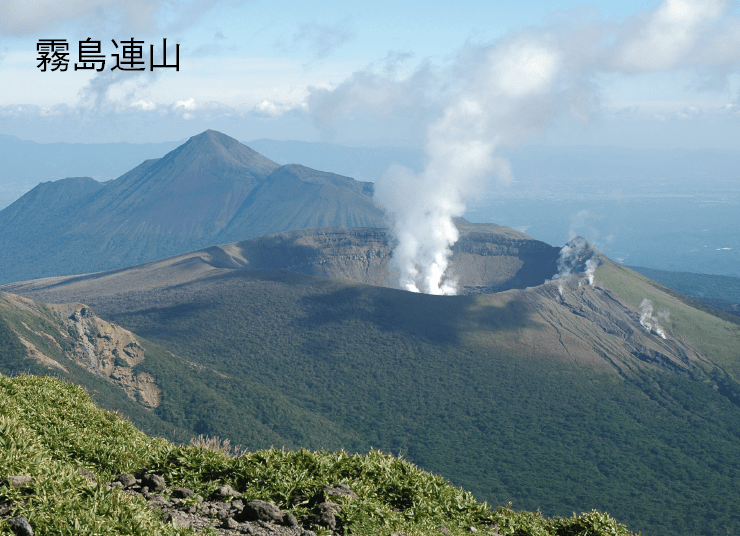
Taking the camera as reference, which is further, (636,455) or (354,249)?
(354,249)

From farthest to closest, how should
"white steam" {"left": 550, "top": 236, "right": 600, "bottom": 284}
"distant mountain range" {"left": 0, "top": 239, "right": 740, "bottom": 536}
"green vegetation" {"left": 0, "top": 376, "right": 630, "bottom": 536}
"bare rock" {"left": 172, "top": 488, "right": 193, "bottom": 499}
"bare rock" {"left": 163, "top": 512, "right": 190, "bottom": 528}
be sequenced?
"white steam" {"left": 550, "top": 236, "right": 600, "bottom": 284} → "distant mountain range" {"left": 0, "top": 239, "right": 740, "bottom": 536} → "bare rock" {"left": 172, "top": 488, "right": 193, "bottom": 499} → "bare rock" {"left": 163, "top": 512, "right": 190, "bottom": 528} → "green vegetation" {"left": 0, "top": 376, "right": 630, "bottom": 536}

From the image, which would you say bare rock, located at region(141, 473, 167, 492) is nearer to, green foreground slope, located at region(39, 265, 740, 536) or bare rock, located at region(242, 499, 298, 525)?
bare rock, located at region(242, 499, 298, 525)

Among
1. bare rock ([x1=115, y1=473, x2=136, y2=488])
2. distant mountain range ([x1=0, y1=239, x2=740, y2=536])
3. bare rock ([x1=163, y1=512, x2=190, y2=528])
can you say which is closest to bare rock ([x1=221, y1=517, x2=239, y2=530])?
bare rock ([x1=163, y1=512, x2=190, y2=528])

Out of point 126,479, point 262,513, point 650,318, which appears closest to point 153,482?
point 126,479

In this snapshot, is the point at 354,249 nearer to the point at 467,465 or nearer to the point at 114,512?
the point at 467,465

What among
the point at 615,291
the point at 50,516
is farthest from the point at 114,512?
the point at 615,291

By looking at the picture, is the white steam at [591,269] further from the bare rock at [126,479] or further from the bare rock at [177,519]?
the bare rock at [177,519]
